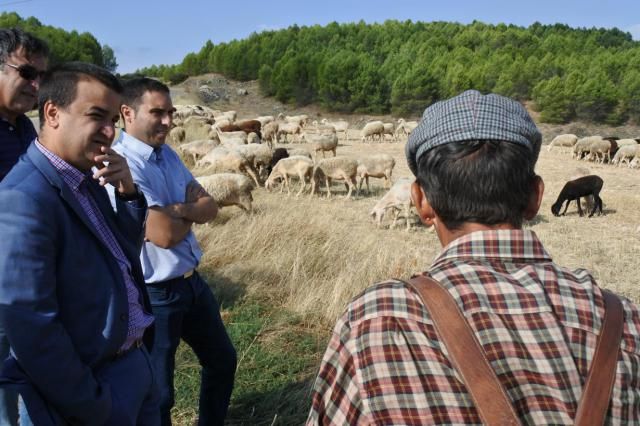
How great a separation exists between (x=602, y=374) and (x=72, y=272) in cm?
169

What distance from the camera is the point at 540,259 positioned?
1320 mm

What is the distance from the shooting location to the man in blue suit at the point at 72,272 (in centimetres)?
172

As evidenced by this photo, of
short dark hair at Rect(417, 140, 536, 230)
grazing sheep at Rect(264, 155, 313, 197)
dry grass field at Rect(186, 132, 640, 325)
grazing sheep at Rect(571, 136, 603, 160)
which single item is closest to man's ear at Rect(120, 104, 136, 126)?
short dark hair at Rect(417, 140, 536, 230)

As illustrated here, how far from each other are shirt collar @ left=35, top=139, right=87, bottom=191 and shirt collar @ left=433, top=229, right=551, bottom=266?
1467 millimetres

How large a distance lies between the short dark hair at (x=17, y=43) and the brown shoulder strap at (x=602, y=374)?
297cm

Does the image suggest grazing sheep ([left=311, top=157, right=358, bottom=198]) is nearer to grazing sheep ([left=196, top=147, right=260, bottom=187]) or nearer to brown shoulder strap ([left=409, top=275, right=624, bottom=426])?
grazing sheep ([left=196, top=147, right=260, bottom=187])

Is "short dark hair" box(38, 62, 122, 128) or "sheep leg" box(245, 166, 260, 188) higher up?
"short dark hair" box(38, 62, 122, 128)

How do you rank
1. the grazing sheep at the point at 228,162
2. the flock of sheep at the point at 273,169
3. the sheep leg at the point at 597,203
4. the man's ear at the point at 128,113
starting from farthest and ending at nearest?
the grazing sheep at the point at 228,162
the sheep leg at the point at 597,203
the flock of sheep at the point at 273,169
the man's ear at the point at 128,113

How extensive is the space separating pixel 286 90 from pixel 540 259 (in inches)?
2406

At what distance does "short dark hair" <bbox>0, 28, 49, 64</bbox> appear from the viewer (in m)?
2.71

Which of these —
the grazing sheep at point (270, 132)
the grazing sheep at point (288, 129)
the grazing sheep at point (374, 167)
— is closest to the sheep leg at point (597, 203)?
the grazing sheep at point (374, 167)

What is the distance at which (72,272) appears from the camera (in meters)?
1.85

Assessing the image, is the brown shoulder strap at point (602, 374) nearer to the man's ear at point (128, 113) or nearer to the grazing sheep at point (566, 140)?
the man's ear at point (128, 113)

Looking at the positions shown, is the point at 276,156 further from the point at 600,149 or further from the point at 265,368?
the point at 600,149
